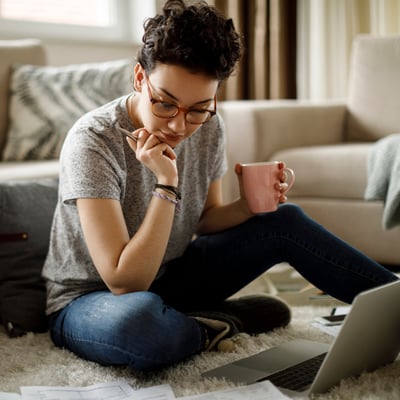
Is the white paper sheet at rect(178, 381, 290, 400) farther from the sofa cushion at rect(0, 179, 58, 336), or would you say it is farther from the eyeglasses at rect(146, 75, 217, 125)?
the sofa cushion at rect(0, 179, 58, 336)

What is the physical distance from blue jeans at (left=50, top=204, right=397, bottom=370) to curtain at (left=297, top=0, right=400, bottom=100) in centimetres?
242

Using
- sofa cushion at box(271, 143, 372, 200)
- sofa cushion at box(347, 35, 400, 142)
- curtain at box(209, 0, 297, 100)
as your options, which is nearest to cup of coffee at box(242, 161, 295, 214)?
sofa cushion at box(271, 143, 372, 200)

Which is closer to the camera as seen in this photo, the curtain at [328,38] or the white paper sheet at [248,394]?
the white paper sheet at [248,394]

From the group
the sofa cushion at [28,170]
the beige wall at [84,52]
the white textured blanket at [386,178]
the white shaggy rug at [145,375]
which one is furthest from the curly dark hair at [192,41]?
the beige wall at [84,52]

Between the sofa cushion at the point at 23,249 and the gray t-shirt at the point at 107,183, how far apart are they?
19 centimetres

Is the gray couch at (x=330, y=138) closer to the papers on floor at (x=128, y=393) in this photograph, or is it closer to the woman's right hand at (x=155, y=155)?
the woman's right hand at (x=155, y=155)

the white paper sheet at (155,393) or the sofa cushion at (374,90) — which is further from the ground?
the sofa cushion at (374,90)

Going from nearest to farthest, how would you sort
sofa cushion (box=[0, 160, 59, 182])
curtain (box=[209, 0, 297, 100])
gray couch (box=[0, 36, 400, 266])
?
sofa cushion (box=[0, 160, 59, 182]) < gray couch (box=[0, 36, 400, 266]) < curtain (box=[209, 0, 297, 100])

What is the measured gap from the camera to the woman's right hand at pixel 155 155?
4.36 ft

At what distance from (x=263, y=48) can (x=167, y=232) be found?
250 cm

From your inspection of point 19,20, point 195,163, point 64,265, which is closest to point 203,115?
point 195,163

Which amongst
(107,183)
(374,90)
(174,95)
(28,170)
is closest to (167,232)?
(107,183)

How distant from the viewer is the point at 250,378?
1.33 m

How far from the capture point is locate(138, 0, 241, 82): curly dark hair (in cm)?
127
